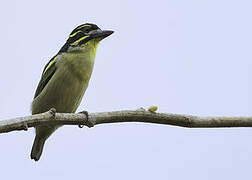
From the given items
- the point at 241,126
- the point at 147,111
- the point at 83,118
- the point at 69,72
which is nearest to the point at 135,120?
the point at 147,111

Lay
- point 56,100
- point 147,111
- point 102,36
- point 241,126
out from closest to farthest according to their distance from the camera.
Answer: point 241,126 → point 147,111 → point 56,100 → point 102,36

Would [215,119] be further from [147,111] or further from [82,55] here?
[82,55]

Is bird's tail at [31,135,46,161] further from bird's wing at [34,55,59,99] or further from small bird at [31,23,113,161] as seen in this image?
bird's wing at [34,55,59,99]

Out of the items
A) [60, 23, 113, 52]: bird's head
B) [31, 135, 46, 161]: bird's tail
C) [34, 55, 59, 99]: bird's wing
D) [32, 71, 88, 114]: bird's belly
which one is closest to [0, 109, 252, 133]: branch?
[32, 71, 88, 114]: bird's belly

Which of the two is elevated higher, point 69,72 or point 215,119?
point 69,72

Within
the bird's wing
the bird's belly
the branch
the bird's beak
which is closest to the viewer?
the branch

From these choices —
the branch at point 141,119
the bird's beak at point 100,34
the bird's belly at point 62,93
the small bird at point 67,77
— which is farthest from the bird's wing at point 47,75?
the branch at point 141,119
